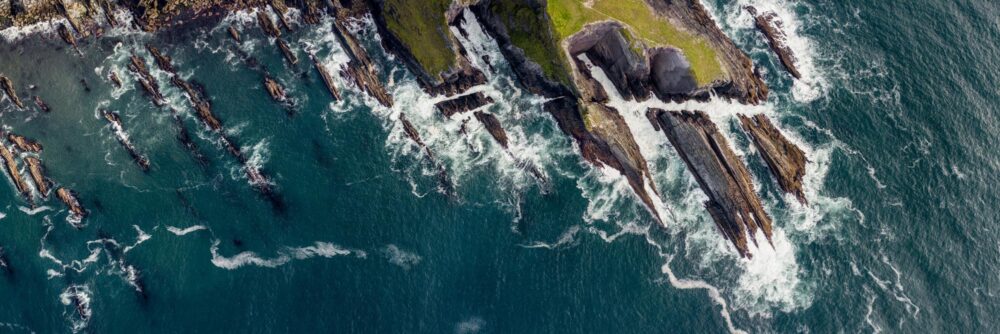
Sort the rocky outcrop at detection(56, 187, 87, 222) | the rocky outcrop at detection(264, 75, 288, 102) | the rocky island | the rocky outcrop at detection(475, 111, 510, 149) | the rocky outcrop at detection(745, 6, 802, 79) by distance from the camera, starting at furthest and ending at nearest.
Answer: the rocky outcrop at detection(745, 6, 802, 79)
the rocky outcrop at detection(264, 75, 288, 102)
the rocky outcrop at detection(475, 111, 510, 149)
the rocky island
the rocky outcrop at detection(56, 187, 87, 222)

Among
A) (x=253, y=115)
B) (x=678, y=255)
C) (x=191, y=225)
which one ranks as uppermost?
(x=253, y=115)

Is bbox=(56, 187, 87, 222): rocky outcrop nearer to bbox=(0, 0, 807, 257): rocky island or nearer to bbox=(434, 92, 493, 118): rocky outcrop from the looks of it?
bbox=(0, 0, 807, 257): rocky island

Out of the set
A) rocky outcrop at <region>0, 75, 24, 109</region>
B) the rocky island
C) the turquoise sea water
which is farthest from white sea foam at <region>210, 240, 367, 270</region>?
rocky outcrop at <region>0, 75, 24, 109</region>

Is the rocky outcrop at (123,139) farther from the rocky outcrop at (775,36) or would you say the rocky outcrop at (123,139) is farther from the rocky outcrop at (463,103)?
the rocky outcrop at (775,36)

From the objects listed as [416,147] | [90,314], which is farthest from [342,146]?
[90,314]

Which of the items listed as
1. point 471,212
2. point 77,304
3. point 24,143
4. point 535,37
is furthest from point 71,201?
point 535,37

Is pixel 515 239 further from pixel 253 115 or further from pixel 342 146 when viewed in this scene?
pixel 253 115

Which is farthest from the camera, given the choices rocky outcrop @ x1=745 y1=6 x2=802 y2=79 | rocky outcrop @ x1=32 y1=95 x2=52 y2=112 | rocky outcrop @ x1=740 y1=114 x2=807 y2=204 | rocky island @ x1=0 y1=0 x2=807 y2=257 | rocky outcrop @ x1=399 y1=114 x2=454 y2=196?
rocky outcrop @ x1=745 y1=6 x2=802 y2=79
